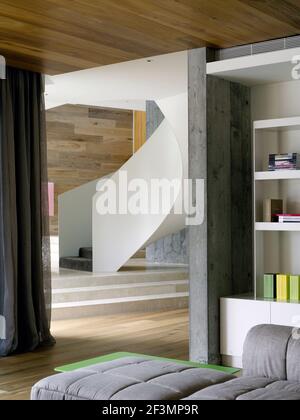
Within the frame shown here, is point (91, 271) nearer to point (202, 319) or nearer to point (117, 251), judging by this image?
point (117, 251)

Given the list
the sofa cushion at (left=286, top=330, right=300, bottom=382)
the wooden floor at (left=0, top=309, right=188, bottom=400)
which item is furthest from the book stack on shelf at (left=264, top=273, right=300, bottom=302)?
the sofa cushion at (left=286, top=330, right=300, bottom=382)

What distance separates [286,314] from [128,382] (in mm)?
2173

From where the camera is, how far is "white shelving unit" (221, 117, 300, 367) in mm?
5066

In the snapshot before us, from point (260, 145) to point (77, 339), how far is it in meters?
2.59

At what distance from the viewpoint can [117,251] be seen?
9133 millimetres

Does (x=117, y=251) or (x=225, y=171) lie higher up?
(x=225, y=171)

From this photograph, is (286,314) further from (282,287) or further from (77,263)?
(77,263)

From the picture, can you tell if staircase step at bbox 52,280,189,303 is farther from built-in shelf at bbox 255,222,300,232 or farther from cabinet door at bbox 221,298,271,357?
built-in shelf at bbox 255,222,300,232

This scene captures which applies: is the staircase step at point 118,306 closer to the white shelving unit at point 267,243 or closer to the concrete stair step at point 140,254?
the concrete stair step at point 140,254

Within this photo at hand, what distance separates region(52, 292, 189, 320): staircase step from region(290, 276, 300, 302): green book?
338cm

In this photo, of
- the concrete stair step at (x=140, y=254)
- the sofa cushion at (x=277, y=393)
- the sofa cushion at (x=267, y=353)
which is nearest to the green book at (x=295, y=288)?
the sofa cushion at (x=267, y=353)

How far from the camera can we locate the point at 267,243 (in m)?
5.61

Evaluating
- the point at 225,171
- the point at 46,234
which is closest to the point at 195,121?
the point at 225,171

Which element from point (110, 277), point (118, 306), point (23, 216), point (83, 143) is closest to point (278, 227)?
point (23, 216)
